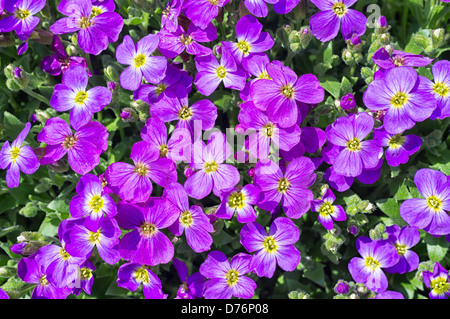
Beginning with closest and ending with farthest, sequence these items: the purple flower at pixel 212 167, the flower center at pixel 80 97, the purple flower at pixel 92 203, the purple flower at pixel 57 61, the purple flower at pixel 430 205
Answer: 1. the purple flower at pixel 92 203
2. the purple flower at pixel 212 167
3. the purple flower at pixel 430 205
4. the flower center at pixel 80 97
5. the purple flower at pixel 57 61

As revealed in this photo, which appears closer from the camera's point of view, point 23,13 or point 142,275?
point 142,275

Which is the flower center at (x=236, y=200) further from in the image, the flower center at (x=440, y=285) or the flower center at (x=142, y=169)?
the flower center at (x=440, y=285)

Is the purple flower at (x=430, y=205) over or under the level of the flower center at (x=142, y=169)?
under

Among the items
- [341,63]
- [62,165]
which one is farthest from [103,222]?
[341,63]

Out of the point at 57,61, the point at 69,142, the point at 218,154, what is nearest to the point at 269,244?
the point at 218,154

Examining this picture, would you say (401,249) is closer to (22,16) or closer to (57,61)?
(57,61)

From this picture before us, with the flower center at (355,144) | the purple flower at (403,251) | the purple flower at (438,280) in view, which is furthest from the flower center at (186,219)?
the purple flower at (438,280)
